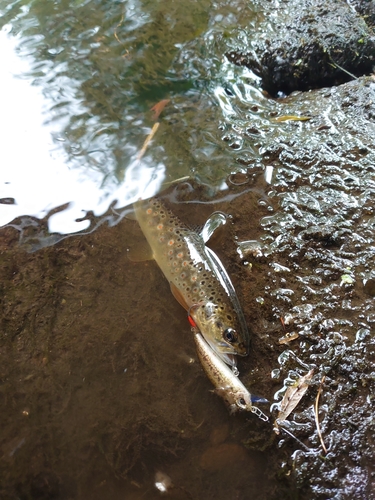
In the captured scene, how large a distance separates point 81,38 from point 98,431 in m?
4.29

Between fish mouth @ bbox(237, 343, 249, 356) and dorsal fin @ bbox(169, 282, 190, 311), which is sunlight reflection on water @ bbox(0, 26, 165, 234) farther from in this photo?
fish mouth @ bbox(237, 343, 249, 356)

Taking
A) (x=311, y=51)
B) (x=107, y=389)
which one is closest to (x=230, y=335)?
(x=107, y=389)

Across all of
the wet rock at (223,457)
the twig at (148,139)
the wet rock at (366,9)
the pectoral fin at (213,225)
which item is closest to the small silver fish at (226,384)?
the wet rock at (223,457)

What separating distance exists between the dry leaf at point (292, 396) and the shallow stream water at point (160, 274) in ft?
0.16

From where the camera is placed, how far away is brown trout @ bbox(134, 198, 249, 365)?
2738mm

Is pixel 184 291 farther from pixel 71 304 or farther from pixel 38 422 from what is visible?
pixel 38 422

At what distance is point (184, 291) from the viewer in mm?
2980

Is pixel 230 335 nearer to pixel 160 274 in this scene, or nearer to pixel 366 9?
pixel 160 274

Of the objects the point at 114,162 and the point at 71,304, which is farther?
the point at 114,162

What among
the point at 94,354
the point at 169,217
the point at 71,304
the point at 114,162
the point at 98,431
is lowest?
the point at 98,431

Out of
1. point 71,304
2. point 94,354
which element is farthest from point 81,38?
point 94,354

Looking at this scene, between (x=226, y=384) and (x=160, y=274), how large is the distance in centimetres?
101

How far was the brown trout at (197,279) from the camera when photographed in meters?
2.74

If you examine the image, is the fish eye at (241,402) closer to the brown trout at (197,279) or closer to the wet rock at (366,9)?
the brown trout at (197,279)
